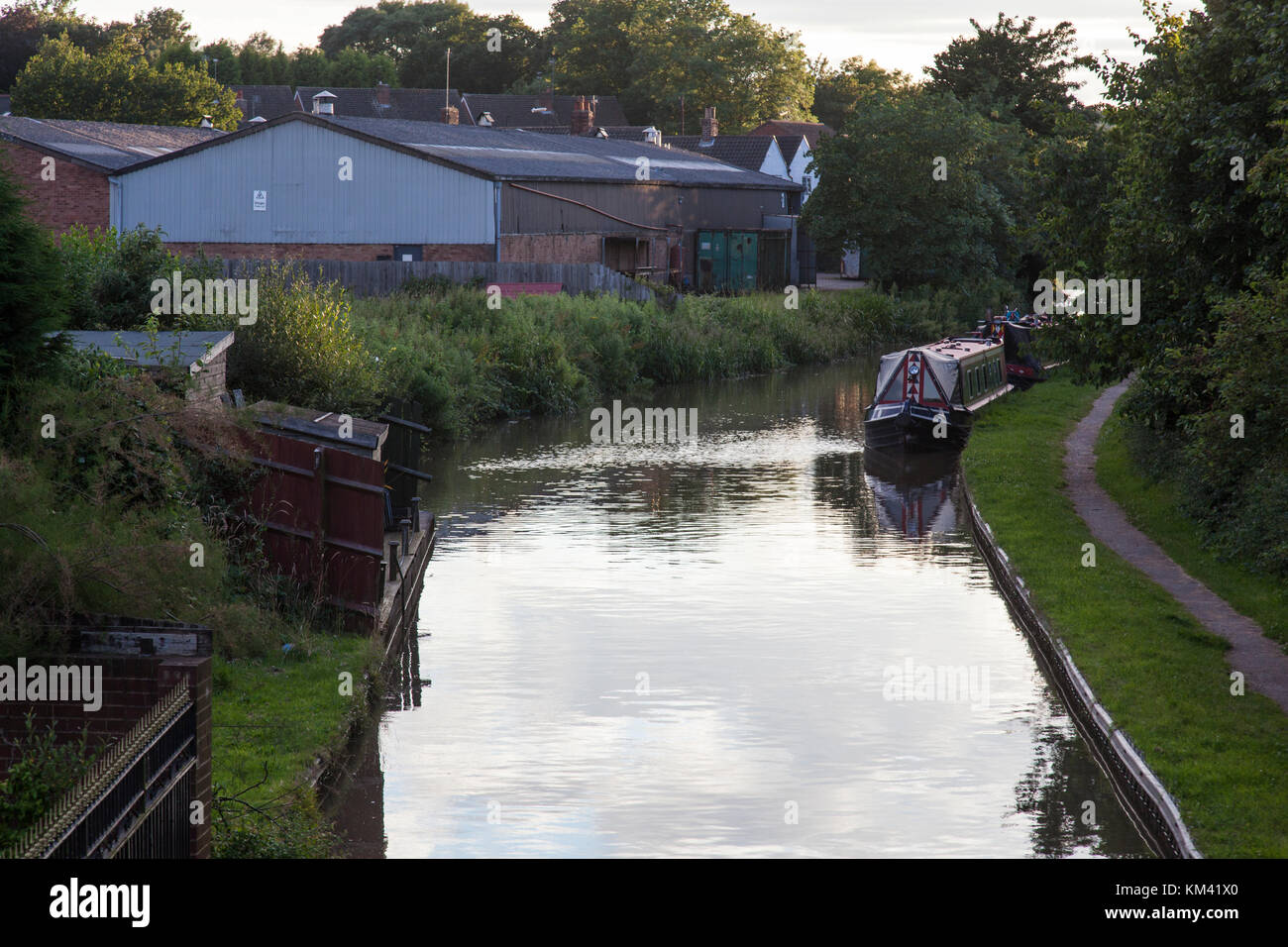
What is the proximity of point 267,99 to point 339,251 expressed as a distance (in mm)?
56596

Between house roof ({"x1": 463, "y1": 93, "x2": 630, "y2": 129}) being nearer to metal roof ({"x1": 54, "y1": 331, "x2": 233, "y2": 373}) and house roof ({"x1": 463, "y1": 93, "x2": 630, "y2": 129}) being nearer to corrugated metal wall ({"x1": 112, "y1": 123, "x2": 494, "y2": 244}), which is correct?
corrugated metal wall ({"x1": 112, "y1": 123, "x2": 494, "y2": 244})

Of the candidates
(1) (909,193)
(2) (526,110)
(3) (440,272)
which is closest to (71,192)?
(3) (440,272)

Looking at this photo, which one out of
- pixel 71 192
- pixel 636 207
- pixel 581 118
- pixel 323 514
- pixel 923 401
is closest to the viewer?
pixel 323 514

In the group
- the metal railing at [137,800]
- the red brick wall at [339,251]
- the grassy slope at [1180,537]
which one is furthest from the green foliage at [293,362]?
the red brick wall at [339,251]

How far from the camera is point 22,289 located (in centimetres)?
1199

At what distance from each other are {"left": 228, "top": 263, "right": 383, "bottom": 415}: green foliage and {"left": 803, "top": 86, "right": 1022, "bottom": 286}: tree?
137 feet

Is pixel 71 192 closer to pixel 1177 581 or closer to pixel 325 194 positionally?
pixel 325 194

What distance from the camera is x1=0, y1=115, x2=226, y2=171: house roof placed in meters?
48.2

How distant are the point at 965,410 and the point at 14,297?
978 inches

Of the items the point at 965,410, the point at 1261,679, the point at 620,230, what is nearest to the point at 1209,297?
the point at 1261,679

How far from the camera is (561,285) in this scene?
4416 centimetres

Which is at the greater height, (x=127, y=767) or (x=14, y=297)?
(x=14, y=297)

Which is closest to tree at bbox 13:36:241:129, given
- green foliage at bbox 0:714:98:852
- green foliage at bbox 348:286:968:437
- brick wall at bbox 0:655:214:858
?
green foliage at bbox 348:286:968:437
